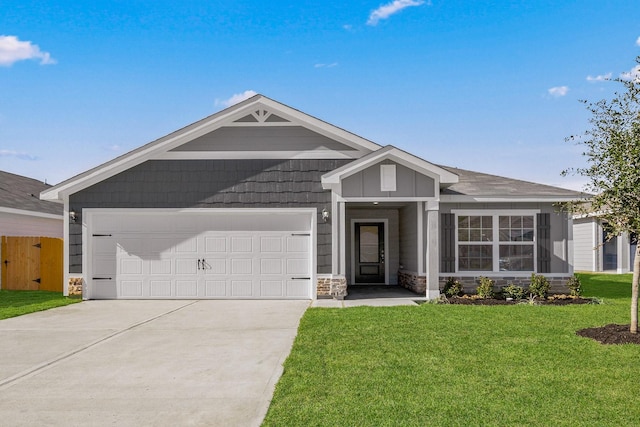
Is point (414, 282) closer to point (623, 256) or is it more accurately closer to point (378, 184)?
point (378, 184)

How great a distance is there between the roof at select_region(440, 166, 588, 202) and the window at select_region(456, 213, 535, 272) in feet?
1.91

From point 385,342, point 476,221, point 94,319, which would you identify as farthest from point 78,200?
point 476,221

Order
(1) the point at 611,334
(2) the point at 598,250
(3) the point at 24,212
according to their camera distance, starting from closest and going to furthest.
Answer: (1) the point at 611,334 → (3) the point at 24,212 → (2) the point at 598,250

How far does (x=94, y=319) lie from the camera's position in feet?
33.8

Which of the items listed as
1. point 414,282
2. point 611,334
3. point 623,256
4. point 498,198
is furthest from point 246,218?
point 623,256

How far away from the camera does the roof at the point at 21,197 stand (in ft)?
60.0

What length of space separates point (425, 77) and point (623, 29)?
17.9 feet

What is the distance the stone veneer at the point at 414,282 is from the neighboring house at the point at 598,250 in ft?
34.1

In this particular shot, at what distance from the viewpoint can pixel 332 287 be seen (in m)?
12.7

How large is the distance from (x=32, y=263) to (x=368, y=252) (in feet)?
36.9

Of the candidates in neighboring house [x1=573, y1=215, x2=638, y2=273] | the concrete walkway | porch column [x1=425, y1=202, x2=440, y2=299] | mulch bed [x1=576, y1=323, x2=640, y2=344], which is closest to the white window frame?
porch column [x1=425, y1=202, x2=440, y2=299]

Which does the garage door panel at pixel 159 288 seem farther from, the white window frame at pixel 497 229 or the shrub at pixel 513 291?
the shrub at pixel 513 291

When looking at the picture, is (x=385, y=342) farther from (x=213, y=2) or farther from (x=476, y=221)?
(x=213, y=2)

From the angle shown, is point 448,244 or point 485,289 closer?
point 485,289
